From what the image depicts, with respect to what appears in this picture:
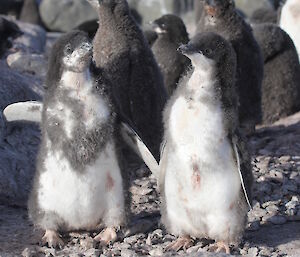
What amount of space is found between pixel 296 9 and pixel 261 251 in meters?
6.21

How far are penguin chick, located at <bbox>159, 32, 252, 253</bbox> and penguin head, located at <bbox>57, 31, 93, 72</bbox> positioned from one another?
0.49 m

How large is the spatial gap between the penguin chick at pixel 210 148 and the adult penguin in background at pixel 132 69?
Answer: 5.72 ft

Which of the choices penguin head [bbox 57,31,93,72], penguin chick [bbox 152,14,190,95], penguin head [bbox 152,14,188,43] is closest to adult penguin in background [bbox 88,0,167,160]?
penguin chick [bbox 152,14,190,95]

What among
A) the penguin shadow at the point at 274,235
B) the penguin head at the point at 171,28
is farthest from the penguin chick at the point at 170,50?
the penguin shadow at the point at 274,235

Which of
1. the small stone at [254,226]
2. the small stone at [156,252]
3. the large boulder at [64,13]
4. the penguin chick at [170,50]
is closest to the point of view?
the small stone at [156,252]

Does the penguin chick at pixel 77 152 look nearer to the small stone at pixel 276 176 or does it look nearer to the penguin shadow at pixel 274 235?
the penguin shadow at pixel 274 235

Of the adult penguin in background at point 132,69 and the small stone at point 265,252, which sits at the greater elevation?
the adult penguin in background at point 132,69

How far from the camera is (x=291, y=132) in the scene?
6344 millimetres

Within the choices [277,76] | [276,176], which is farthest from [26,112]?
[277,76]

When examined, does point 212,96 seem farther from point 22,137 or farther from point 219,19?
point 219,19

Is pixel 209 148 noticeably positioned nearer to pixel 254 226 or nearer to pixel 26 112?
pixel 254 226

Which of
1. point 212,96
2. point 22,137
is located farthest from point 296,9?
point 212,96

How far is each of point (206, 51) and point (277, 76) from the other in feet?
12.4

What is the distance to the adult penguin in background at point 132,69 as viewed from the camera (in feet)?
17.5
